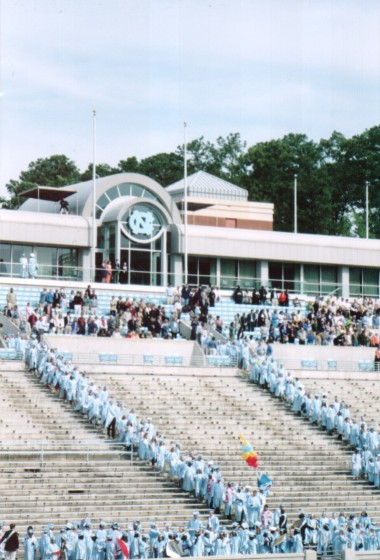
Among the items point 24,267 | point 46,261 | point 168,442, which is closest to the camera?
point 168,442

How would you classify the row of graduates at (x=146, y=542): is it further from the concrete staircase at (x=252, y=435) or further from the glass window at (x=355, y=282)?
the glass window at (x=355, y=282)

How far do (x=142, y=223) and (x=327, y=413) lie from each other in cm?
1885

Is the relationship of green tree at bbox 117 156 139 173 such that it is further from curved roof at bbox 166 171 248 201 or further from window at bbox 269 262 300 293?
window at bbox 269 262 300 293

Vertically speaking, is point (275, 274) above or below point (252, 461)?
above

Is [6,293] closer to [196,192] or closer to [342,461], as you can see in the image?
[342,461]

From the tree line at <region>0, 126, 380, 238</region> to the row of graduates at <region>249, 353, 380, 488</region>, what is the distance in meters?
51.6

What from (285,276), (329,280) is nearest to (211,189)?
(285,276)

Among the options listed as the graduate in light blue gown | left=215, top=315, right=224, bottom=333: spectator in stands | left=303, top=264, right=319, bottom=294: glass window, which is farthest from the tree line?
the graduate in light blue gown

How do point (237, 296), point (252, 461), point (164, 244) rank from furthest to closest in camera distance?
point (164, 244), point (237, 296), point (252, 461)

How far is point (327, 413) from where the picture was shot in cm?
4072

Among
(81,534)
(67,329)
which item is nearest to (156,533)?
(81,534)

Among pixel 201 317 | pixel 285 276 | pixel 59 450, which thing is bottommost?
pixel 59 450

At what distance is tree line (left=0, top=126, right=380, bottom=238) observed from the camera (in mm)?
97375

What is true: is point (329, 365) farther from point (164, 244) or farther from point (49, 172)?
point (49, 172)
